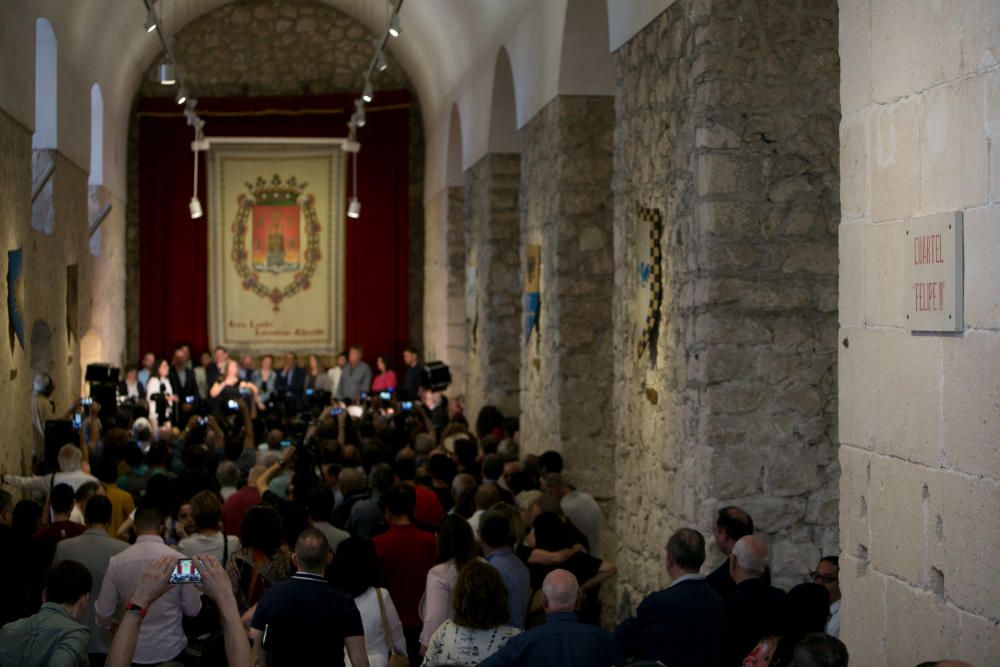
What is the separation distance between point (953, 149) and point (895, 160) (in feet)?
1.30

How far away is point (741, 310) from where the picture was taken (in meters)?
6.69

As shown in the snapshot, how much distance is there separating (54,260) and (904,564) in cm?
1047

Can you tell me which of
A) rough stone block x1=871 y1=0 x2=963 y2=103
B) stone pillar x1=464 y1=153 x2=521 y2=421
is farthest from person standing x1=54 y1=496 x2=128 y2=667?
stone pillar x1=464 y1=153 x2=521 y2=421

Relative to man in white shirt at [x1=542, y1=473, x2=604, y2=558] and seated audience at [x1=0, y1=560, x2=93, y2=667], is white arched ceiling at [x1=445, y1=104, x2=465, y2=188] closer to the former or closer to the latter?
man in white shirt at [x1=542, y1=473, x2=604, y2=558]

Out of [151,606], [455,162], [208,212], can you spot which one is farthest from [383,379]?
[151,606]

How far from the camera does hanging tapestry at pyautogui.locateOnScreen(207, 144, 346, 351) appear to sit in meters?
20.5

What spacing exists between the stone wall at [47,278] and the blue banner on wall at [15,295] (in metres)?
0.07

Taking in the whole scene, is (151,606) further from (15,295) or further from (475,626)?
(15,295)

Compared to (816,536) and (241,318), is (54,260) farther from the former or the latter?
(816,536)

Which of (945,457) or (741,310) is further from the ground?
(741,310)

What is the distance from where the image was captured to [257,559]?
5.75 meters

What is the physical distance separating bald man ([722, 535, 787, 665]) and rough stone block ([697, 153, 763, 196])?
205 cm

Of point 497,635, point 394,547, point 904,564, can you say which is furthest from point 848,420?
point 394,547

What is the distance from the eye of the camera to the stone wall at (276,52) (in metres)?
20.5
